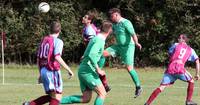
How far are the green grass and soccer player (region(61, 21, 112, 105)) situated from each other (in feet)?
8.53

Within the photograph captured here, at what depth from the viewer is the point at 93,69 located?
12.5 meters

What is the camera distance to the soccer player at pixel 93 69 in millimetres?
12281

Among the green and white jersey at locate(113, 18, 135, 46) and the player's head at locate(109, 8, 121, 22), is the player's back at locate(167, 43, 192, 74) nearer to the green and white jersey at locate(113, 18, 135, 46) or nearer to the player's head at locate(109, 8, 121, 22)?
the green and white jersey at locate(113, 18, 135, 46)

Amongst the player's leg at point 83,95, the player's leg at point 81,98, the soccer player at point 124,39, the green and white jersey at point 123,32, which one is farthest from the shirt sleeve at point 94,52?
the green and white jersey at point 123,32

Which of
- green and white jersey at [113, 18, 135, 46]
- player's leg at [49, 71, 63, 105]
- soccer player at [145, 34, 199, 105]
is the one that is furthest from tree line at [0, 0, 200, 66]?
player's leg at [49, 71, 63, 105]

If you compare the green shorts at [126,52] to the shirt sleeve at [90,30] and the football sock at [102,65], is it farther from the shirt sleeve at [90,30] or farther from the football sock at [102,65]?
the shirt sleeve at [90,30]

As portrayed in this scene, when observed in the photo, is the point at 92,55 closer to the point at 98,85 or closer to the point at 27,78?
the point at 98,85

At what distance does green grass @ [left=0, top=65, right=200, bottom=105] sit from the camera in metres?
15.9

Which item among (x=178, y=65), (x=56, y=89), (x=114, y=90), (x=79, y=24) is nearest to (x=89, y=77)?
(x=56, y=89)

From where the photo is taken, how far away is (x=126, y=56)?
15.7m

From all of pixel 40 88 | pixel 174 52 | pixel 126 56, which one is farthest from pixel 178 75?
pixel 40 88

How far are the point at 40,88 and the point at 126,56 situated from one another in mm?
4943

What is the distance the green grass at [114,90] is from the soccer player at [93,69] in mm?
2599

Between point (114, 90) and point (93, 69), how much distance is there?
6760 mm
